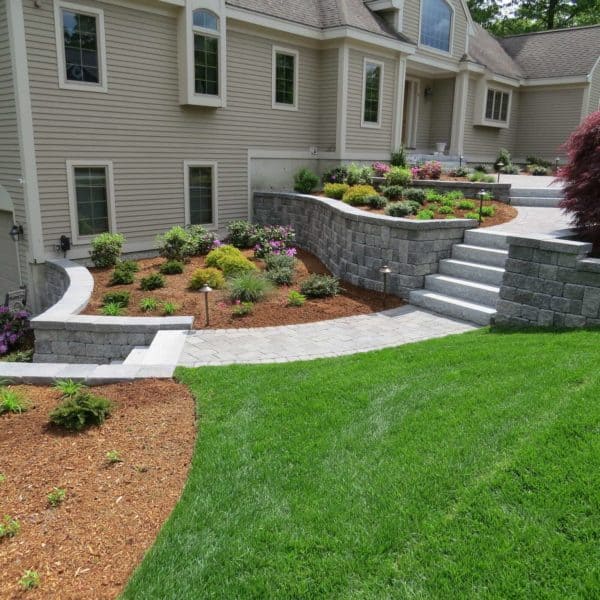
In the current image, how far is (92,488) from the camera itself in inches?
154

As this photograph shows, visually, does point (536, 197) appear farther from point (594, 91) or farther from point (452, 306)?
point (594, 91)

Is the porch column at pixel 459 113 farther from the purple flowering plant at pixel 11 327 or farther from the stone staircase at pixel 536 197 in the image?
the purple flowering plant at pixel 11 327

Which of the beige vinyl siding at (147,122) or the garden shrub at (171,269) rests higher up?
the beige vinyl siding at (147,122)

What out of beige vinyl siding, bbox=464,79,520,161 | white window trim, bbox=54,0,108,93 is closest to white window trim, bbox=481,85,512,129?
beige vinyl siding, bbox=464,79,520,161

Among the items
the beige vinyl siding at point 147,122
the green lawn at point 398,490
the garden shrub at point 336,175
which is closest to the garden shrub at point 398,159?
the garden shrub at point 336,175

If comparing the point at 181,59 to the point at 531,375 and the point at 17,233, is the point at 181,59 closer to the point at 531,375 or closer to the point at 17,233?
the point at 17,233

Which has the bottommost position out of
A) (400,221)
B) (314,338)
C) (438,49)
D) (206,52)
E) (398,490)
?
(314,338)

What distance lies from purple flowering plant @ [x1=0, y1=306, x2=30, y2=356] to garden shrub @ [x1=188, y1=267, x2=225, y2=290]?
3487 millimetres

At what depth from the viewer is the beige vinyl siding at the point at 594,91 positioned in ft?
70.4

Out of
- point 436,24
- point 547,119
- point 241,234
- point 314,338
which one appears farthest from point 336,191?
point 547,119

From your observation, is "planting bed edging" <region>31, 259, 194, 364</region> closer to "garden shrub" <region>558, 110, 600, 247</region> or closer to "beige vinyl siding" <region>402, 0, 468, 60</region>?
"garden shrub" <region>558, 110, 600, 247</region>

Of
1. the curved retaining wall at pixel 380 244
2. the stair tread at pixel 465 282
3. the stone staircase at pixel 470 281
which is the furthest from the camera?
the curved retaining wall at pixel 380 244

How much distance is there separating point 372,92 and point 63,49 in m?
8.56

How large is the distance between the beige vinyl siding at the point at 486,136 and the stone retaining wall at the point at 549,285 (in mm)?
15034
